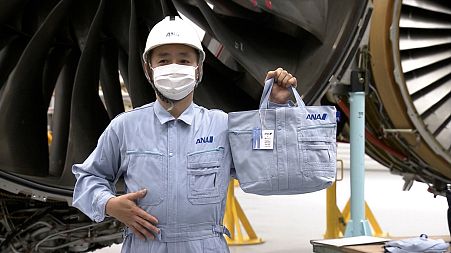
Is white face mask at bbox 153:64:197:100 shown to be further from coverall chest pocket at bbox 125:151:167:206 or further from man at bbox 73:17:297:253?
coverall chest pocket at bbox 125:151:167:206

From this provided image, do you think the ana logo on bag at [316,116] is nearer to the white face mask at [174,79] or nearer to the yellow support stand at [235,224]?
the white face mask at [174,79]

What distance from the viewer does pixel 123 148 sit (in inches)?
66.4

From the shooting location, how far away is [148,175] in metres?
1.63

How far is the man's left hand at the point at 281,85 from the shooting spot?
162 centimetres

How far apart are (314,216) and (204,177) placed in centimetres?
645

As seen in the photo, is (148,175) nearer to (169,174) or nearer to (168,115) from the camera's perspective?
(169,174)

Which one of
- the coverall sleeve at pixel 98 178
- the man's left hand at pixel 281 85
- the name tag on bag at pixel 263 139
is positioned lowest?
the coverall sleeve at pixel 98 178

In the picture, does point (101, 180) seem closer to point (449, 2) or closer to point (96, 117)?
point (96, 117)

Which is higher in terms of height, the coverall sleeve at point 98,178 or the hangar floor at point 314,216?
the coverall sleeve at point 98,178

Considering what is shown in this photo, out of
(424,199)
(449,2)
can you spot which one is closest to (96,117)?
(449,2)

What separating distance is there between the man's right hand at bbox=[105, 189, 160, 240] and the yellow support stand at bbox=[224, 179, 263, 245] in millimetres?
4102

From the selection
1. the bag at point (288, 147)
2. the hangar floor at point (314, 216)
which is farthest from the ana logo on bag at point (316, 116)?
the hangar floor at point (314, 216)

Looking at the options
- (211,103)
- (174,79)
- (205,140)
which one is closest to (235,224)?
(211,103)

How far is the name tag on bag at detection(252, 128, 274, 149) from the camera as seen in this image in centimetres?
162
